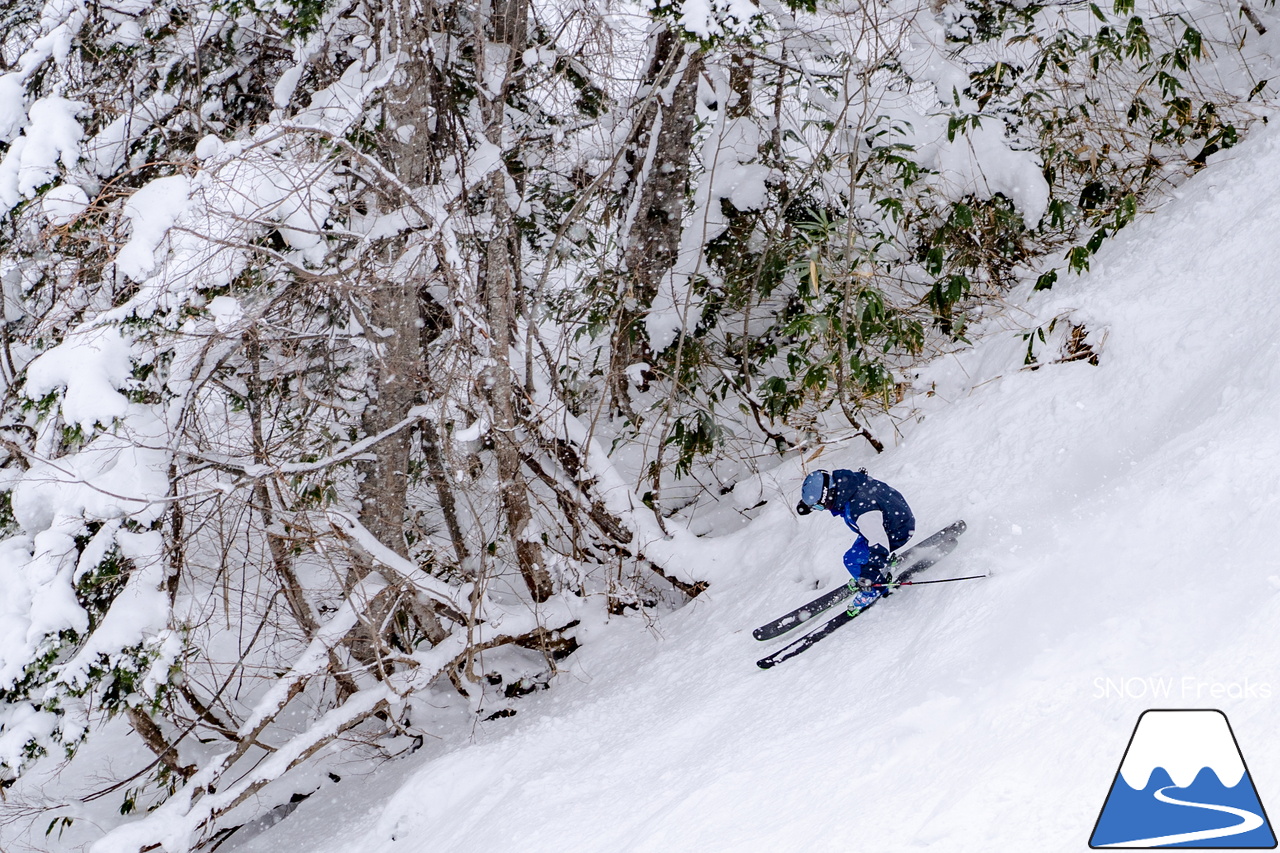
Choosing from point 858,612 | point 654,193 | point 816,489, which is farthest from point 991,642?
point 654,193

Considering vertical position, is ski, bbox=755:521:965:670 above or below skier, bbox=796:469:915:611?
below

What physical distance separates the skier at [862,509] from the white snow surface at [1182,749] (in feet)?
4.86

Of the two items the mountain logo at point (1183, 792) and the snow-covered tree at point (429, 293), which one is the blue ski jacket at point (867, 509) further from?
the mountain logo at point (1183, 792)

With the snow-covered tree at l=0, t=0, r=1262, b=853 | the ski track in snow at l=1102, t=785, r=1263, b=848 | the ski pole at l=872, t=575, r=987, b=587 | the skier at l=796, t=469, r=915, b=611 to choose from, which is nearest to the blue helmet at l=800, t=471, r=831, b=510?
the skier at l=796, t=469, r=915, b=611

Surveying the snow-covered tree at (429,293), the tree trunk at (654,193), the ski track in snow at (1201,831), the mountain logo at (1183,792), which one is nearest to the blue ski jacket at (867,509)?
the snow-covered tree at (429,293)

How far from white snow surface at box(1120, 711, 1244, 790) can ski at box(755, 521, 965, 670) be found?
1.42 metres

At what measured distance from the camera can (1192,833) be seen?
2584 millimetres

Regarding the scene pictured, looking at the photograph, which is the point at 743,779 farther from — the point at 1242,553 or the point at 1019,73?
the point at 1019,73

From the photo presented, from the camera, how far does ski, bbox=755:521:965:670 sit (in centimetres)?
417

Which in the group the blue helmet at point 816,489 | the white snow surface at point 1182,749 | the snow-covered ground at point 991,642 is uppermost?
the blue helmet at point 816,489

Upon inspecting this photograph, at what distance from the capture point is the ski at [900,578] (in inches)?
164

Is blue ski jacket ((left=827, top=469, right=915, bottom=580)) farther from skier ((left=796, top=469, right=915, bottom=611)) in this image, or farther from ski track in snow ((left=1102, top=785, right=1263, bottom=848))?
ski track in snow ((left=1102, top=785, right=1263, bottom=848))

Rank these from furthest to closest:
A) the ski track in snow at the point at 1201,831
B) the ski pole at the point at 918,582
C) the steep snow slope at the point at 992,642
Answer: the ski pole at the point at 918,582 < the steep snow slope at the point at 992,642 < the ski track in snow at the point at 1201,831

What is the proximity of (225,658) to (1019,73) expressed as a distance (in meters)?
7.08
